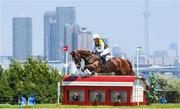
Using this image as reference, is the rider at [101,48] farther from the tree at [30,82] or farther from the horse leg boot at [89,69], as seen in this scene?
the tree at [30,82]

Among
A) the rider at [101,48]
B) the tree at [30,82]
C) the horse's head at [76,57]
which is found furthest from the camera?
the tree at [30,82]

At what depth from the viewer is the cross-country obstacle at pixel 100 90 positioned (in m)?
46.0

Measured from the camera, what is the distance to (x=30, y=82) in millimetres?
68500

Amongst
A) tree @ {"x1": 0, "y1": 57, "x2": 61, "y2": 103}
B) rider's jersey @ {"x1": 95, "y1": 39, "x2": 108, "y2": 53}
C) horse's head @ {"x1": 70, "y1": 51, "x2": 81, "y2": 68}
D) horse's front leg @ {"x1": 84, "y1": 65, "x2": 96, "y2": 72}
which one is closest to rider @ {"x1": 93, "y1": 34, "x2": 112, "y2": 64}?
rider's jersey @ {"x1": 95, "y1": 39, "x2": 108, "y2": 53}

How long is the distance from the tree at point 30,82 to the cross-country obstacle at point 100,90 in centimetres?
2071

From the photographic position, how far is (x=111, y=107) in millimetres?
43125

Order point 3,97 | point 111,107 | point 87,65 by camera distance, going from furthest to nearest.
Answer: point 3,97 → point 87,65 → point 111,107

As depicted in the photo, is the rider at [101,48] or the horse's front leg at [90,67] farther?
the rider at [101,48]

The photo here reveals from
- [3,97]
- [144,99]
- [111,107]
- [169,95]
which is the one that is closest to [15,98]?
[3,97]

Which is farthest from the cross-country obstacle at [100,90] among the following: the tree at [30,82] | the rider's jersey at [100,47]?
the tree at [30,82]

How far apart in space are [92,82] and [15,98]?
22441 mm

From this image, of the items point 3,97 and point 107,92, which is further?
point 3,97

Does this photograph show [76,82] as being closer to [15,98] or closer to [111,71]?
[111,71]

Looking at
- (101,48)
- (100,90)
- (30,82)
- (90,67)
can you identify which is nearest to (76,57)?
(90,67)
